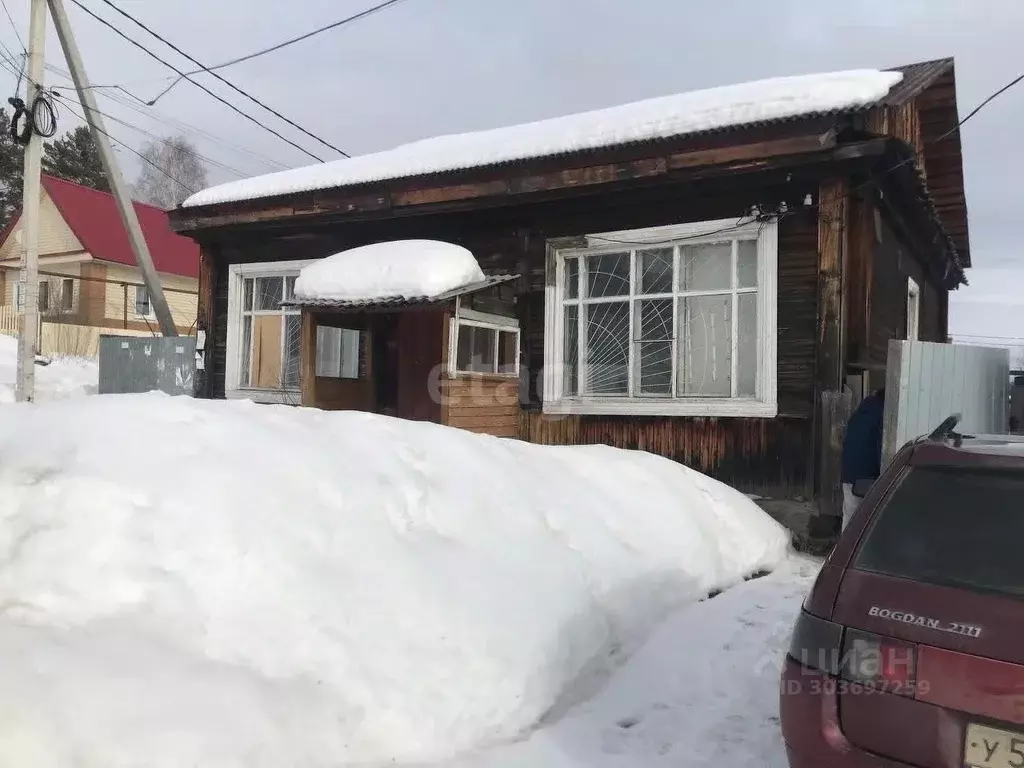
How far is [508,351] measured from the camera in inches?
355

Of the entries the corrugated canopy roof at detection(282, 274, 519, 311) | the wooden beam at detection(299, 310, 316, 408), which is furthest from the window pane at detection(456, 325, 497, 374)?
the wooden beam at detection(299, 310, 316, 408)

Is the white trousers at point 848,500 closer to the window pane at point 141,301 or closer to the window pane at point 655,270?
the window pane at point 655,270

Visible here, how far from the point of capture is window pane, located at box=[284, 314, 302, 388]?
11.0 m

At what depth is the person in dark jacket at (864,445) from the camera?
6.39m

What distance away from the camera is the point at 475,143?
9789 millimetres

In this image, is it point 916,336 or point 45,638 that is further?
point 916,336

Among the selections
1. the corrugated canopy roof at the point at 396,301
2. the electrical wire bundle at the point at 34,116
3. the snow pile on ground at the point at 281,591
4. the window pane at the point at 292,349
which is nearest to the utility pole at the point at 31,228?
the electrical wire bundle at the point at 34,116

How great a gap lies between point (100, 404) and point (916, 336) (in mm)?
10888

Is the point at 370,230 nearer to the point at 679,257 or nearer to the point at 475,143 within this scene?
the point at 475,143

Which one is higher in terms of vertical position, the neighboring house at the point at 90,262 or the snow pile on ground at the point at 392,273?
the neighboring house at the point at 90,262

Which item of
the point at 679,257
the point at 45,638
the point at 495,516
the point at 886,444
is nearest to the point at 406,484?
the point at 495,516

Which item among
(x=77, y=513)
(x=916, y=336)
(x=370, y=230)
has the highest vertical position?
(x=370, y=230)

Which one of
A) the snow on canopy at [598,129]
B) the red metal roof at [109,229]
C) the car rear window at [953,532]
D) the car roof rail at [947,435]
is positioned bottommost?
the car rear window at [953,532]

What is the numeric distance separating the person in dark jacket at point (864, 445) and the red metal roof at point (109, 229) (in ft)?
77.9
